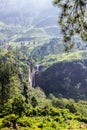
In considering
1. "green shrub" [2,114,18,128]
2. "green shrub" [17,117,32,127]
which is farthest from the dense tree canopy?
"green shrub" [17,117,32,127]

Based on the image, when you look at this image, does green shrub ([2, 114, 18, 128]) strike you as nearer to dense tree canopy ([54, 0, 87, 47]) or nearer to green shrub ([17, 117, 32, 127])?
green shrub ([17, 117, 32, 127])

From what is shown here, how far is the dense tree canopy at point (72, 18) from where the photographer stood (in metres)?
22.8

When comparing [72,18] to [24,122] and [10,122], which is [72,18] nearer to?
[10,122]

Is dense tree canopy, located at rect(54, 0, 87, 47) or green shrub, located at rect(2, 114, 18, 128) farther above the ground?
dense tree canopy, located at rect(54, 0, 87, 47)

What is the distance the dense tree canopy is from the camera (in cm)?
2281

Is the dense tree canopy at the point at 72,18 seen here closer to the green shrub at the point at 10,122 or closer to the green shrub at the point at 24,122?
the green shrub at the point at 10,122

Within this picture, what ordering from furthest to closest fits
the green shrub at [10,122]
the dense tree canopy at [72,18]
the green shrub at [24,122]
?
the green shrub at [24,122] → the green shrub at [10,122] → the dense tree canopy at [72,18]

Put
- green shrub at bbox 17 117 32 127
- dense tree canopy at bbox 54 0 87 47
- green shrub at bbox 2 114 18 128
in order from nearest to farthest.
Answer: dense tree canopy at bbox 54 0 87 47
green shrub at bbox 2 114 18 128
green shrub at bbox 17 117 32 127

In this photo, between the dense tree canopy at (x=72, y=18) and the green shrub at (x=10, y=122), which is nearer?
the dense tree canopy at (x=72, y=18)

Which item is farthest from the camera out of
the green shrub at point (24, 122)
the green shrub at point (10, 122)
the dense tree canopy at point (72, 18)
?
the green shrub at point (24, 122)

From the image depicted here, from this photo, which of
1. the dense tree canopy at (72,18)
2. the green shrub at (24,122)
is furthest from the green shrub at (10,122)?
the dense tree canopy at (72,18)

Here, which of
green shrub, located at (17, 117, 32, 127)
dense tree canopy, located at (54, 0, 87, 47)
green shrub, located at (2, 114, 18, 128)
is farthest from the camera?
green shrub, located at (17, 117, 32, 127)

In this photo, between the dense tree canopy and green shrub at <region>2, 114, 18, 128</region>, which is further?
green shrub at <region>2, 114, 18, 128</region>

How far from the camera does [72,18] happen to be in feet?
80.0
